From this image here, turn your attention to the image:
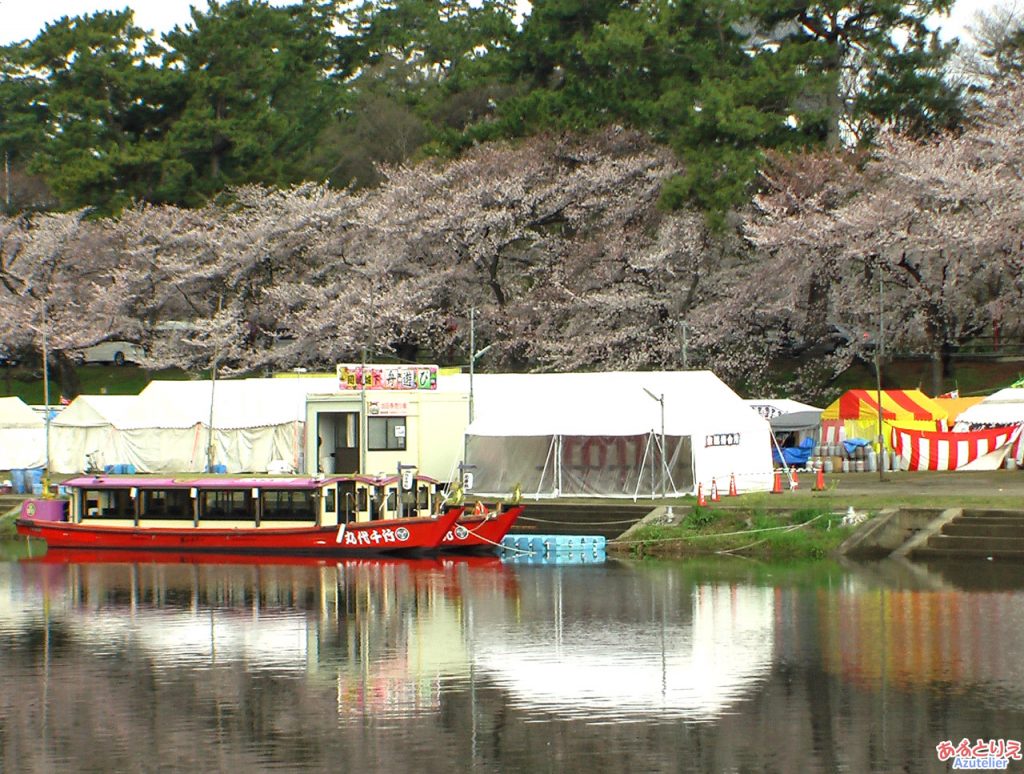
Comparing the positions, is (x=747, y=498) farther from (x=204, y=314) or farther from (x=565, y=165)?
(x=204, y=314)

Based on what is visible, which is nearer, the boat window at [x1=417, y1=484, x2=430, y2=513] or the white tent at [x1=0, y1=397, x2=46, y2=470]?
the boat window at [x1=417, y1=484, x2=430, y2=513]

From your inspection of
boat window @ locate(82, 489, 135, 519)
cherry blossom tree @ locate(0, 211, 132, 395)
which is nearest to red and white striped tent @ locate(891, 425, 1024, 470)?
boat window @ locate(82, 489, 135, 519)

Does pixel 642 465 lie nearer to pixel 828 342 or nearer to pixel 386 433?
pixel 386 433

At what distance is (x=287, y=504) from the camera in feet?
127

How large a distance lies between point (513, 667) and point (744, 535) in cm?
1280

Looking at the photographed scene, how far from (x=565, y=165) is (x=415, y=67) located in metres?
46.5

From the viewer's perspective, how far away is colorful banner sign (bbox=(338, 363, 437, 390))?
45.7 m

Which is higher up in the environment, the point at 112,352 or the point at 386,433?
the point at 112,352

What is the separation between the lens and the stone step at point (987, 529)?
34.6 meters

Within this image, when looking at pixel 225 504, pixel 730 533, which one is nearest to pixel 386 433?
pixel 225 504

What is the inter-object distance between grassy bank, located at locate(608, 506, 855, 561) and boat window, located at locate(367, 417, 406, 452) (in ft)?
34.9

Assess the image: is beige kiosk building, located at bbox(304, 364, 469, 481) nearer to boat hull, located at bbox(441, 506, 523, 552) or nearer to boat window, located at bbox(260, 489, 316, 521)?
boat window, located at bbox(260, 489, 316, 521)

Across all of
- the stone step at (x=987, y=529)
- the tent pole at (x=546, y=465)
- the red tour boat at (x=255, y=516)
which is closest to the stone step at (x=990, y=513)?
the stone step at (x=987, y=529)

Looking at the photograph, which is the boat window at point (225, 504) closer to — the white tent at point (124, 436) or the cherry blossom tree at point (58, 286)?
the white tent at point (124, 436)
